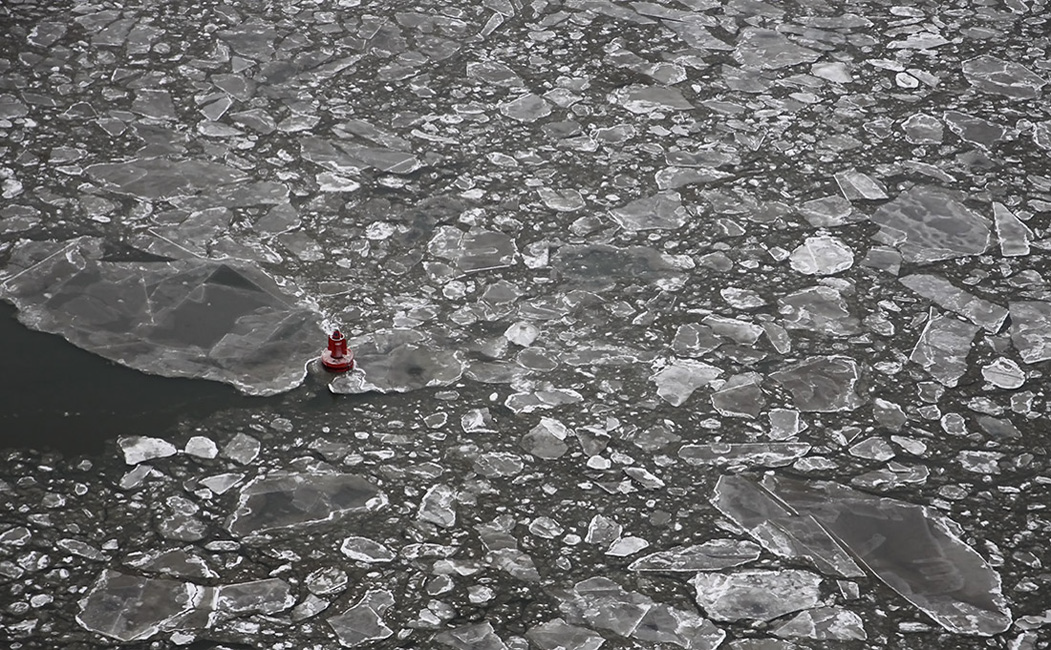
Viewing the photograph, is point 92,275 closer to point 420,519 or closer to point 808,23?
point 420,519

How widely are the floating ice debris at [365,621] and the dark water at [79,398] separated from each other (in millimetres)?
835

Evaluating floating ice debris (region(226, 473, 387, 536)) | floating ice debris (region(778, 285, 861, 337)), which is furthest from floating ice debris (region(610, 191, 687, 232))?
floating ice debris (region(226, 473, 387, 536))

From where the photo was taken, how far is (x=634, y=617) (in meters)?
2.88

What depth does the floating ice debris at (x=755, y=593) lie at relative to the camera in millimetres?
2902

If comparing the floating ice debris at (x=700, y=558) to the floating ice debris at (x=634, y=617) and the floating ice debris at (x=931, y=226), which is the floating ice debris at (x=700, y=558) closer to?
the floating ice debris at (x=634, y=617)

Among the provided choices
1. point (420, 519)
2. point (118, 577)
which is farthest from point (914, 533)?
point (118, 577)

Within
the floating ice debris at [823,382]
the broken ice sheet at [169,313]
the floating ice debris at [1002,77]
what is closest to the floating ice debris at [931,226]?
the floating ice debris at [823,382]

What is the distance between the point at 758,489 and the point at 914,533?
413 mm

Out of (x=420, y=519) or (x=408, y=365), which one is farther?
(x=408, y=365)

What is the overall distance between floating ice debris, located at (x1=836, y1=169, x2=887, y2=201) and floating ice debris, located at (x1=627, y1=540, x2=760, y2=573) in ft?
6.04

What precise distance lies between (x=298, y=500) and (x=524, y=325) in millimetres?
1005

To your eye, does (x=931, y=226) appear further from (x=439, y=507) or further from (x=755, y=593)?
(x=439, y=507)

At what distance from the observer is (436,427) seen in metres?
3.41

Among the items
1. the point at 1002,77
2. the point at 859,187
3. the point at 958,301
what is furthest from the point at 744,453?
the point at 1002,77
